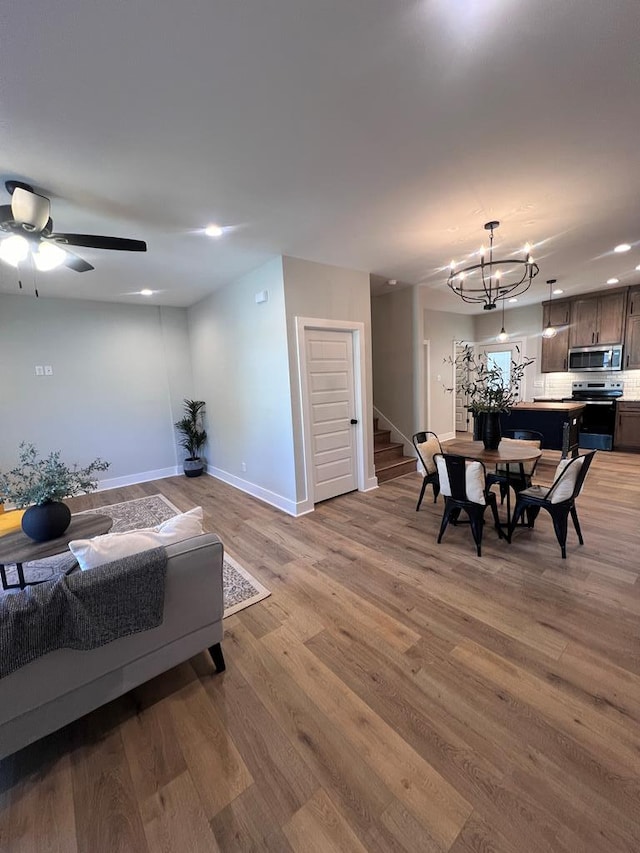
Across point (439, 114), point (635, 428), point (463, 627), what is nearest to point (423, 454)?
point (463, 627)

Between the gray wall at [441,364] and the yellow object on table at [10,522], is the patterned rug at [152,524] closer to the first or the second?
the yellow object on table at [10,522]

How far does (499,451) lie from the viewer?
139 inches

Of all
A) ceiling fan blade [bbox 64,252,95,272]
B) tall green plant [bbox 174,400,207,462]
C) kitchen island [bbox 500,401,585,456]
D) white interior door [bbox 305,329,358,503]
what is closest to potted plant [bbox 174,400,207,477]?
tall green plant [bbox 174,400,207,462]

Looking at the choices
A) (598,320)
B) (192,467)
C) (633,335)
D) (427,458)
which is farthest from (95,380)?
(633,335)

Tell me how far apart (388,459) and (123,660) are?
14.9 feet

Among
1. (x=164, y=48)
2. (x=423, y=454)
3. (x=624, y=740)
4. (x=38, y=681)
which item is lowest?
(x=624, y=740)

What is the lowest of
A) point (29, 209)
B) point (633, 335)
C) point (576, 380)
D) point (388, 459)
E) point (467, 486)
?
point (388, 459)

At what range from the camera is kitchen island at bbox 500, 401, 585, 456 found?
5750mm

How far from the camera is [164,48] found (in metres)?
1.37

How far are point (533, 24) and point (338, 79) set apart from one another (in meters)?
0.78

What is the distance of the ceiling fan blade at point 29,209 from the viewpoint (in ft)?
6.40

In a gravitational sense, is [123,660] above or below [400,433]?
below

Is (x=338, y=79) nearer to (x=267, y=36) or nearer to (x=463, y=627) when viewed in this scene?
(x=267, y=36)

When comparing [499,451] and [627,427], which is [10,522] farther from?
[627,427]
